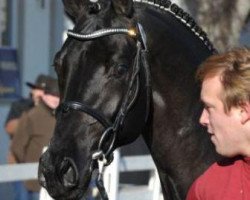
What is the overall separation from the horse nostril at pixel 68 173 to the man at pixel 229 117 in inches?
27.9

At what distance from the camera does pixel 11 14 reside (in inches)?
389

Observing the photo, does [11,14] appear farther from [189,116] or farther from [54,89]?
[189,116]

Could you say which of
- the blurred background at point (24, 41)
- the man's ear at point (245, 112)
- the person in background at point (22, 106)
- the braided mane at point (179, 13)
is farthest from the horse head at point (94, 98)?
the blurred background at point (24, 41)

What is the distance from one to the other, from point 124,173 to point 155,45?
3.94 metres

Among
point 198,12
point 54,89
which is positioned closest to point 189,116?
point 54,89

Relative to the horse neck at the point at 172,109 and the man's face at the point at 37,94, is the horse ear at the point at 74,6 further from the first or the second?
the man's face at the point at 37,94

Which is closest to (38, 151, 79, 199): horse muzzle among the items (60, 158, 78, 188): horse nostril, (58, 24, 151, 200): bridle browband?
(60, 158, 78, 188): horse nostril

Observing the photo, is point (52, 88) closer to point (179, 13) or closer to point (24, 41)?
point (24, 41)

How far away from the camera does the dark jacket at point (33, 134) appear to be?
692 cm

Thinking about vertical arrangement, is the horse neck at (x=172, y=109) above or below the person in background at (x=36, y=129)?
above

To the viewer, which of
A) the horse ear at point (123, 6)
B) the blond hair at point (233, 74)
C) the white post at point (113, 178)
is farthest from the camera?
the white post at point (113, 178)

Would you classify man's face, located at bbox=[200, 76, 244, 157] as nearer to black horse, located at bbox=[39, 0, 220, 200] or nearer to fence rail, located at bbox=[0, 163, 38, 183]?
black horse, located at bbox=[39, 0, 220, 200]

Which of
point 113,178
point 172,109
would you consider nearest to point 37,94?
point 113,178

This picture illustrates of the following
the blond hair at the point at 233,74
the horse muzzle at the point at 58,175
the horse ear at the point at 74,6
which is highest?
the horse ear at the point at 74,6
